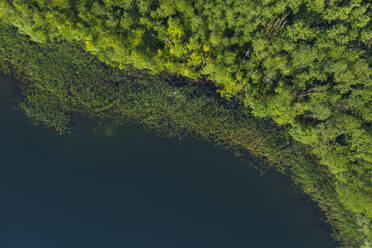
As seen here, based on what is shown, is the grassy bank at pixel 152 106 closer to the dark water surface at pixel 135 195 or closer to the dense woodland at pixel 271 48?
the dark water surface at pixel 135 195

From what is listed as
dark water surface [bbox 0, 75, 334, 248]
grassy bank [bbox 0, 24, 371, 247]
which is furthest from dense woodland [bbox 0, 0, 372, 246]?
dark water surface [bbox 0, 75, 334, 248]

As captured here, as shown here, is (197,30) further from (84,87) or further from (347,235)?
(347,235)

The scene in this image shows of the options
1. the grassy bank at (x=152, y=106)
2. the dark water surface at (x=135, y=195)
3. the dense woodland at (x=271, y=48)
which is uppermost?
the dense woodland at (x=271, y=48)

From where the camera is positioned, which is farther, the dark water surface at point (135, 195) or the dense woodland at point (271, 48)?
the dark water surface at point (135, 195)

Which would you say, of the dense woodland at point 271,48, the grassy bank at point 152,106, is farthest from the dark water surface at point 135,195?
the dense woodland at point 271,48

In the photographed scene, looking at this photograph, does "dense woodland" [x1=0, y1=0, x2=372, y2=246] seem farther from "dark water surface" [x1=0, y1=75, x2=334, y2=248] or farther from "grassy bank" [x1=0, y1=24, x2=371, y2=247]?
"dark water surface" [x1=0, y1=75, x2=334, y2=248]

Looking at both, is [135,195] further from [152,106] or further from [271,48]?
[271,48]

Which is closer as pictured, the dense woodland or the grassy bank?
the dense woodland

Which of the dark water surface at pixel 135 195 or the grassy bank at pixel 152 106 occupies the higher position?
the grassy bank at pixel 152 106
